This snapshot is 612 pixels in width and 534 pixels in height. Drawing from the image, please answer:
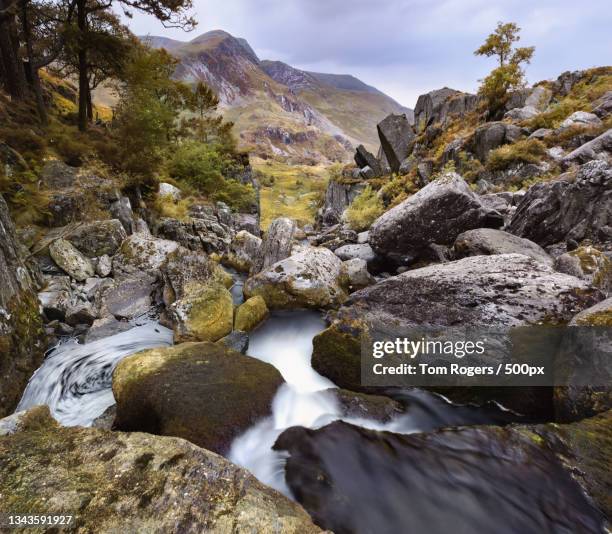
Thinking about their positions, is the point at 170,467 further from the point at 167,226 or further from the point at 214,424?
the point at 167,226

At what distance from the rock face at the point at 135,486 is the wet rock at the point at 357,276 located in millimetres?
7292

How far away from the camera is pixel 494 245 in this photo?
7.31 metres

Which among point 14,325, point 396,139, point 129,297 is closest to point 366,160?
point 396,139

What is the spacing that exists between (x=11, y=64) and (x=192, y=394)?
17.1 meters

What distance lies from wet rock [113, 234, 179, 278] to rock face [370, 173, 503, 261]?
7241 mm

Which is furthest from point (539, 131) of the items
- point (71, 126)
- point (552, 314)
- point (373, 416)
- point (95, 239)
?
point (71, 126)

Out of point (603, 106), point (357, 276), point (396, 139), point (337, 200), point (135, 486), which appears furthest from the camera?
point (337, 200)

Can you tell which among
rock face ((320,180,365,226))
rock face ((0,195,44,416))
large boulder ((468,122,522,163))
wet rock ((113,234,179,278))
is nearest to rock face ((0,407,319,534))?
rock face ((0,195,44,416))

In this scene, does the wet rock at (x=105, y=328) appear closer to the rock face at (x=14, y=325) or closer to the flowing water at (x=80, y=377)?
the flowing water at (x=80, y=377)

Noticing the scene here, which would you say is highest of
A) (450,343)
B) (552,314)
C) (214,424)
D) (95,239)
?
(95,239)

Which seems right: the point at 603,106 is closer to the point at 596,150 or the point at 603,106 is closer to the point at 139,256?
the point at 596,150

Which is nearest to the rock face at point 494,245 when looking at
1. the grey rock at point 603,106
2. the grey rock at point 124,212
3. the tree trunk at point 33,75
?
the grey rock at point 124,212

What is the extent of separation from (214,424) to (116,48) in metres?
17.9

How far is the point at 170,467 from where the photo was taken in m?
2.41
